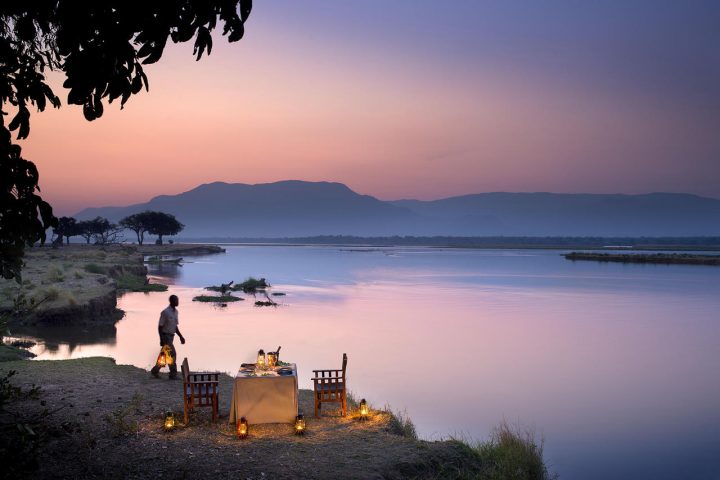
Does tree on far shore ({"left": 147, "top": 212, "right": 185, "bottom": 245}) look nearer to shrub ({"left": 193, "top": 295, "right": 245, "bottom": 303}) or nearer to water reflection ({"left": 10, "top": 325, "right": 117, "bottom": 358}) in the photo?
shrub ({"left": 193, "top": 295, "right": 245, "bottom": 303})

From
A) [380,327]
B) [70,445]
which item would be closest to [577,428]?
[70,445]

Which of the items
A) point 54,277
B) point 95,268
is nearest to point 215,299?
point 54,277

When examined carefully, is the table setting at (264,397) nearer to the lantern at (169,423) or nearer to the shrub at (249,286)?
the lantern at (169,423)

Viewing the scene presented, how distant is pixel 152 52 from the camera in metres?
3.72

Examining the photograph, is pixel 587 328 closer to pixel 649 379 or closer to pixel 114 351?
pixel 649 379

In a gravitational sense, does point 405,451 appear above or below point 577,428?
above

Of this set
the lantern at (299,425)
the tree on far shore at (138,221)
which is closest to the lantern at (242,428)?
the lantern at (299,425)

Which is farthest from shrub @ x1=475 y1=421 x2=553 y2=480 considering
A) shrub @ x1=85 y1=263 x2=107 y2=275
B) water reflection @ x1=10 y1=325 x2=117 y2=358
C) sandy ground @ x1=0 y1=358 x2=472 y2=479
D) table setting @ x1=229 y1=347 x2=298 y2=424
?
shrub @ x1=85 y1=263 x2=107 y2=275

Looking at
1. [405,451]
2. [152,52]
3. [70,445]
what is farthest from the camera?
[405,451]

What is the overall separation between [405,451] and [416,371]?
10.4m

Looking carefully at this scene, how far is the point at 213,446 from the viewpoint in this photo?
7965 mm

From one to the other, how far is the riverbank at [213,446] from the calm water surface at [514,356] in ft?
10.5

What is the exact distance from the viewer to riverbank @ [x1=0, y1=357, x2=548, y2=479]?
23.3 ft

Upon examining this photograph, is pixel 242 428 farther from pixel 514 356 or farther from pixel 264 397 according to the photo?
pixel 514 356
